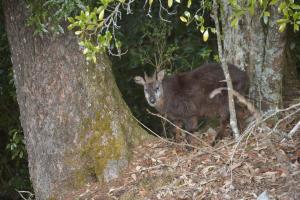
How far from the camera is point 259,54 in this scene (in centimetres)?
796

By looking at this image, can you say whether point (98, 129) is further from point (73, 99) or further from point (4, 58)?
point (4, 58)

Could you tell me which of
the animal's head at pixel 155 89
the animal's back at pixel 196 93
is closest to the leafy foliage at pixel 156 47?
the animal's head at pixel 155 89

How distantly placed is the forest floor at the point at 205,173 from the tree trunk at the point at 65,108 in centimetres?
24

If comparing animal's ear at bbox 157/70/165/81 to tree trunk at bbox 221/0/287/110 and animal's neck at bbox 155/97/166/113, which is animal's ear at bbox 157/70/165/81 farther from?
tree trunk at bbox 221/0/287/110

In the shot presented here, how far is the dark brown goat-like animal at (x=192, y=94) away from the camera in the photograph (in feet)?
26.3

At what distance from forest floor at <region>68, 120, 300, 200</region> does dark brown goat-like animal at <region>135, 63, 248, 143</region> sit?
60cm

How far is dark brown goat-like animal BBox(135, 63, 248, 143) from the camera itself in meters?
8.03

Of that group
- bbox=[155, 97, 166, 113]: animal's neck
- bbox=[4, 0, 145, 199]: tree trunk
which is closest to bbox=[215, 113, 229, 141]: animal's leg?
bbox=[155, 97, 166, 113]: animal's neck

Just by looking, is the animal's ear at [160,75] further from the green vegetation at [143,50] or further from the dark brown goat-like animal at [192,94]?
the green vegetation at [143,50]

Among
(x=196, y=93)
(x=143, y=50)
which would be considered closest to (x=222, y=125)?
(x=196, y=93)

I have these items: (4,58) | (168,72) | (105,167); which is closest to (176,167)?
(105,167)

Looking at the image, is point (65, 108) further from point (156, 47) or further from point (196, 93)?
point (156, 47)

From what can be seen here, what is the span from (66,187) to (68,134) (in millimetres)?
669

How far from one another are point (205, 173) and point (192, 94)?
5.25 ft
